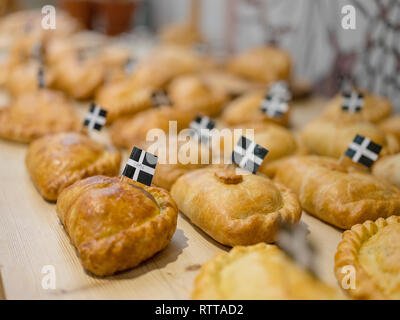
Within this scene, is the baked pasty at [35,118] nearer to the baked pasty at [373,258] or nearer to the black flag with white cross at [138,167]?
the black flag with white cross at [138,167]

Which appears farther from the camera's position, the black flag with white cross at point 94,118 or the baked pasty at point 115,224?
the black flag with white cross at point 94,118

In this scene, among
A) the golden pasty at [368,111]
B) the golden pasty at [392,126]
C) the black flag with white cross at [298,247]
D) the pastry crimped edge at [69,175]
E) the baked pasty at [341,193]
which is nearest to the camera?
the black flag with white cross at [298,247]

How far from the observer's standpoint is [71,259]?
2.12 meters

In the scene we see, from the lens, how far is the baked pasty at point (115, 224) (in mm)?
1924

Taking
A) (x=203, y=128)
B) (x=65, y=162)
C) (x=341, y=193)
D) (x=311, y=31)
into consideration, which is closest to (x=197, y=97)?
(x=203, y=128)

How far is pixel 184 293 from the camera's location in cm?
190

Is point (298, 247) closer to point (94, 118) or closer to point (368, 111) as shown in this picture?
point (94, 118)

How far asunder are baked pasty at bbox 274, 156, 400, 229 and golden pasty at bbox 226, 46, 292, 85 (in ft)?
7.93

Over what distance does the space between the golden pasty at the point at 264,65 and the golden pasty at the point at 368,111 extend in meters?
1.16

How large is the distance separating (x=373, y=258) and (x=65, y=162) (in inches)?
72.5

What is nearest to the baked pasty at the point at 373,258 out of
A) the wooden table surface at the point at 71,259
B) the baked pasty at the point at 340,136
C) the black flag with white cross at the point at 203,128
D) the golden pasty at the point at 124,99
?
the wooden table surface at the point at 71,259

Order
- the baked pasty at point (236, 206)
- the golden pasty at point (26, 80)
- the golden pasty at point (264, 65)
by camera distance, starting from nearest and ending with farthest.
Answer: the baked pasty at point (236, 206)
the golden pasty at point (26, 80)
the golden pasty at point (264, 65)

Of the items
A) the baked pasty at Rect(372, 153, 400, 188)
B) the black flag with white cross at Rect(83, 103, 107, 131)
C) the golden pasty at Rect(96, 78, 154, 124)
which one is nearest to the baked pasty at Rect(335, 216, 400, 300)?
the baked pasty at Rect(372, 153, 400, 188)

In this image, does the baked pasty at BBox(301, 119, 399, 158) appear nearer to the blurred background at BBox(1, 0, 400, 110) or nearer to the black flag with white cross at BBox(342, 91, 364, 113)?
the black flag with white cross at BBox(342, 91, 364, 113)
